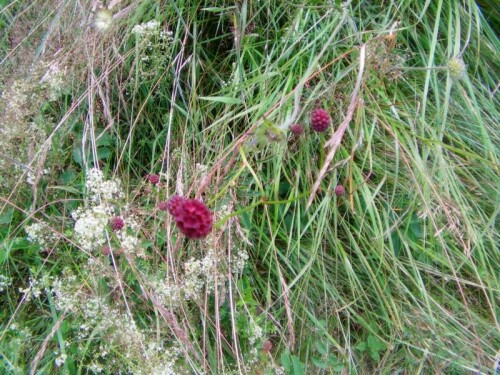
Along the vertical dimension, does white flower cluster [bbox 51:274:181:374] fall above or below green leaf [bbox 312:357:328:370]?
above

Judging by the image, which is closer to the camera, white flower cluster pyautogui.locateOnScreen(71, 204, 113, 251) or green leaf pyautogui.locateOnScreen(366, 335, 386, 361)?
white flower cluster pyautogui.locateOnScreen(71, 204, 113, 251)

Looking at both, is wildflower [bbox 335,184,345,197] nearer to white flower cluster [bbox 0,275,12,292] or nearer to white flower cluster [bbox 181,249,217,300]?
white flower cluster [bbox 181,249,217,300]

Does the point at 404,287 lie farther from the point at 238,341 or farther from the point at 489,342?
the point at 238,341

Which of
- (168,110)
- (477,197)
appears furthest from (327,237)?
(168,110)

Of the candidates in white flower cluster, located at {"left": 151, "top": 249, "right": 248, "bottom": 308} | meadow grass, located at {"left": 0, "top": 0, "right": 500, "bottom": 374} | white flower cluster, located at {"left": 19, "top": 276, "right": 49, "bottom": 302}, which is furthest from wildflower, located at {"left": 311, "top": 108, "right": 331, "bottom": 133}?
white flower cluster, located at {"left": 19, "top": 276, "right": 49, "bottom": 302}

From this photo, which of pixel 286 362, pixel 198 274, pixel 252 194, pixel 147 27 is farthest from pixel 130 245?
pixel 147 27

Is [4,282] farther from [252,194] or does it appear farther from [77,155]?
[252,194]

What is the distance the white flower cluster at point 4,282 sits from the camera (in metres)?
1.21

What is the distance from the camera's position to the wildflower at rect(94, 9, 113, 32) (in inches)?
50.6

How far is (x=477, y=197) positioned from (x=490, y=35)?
0.50m

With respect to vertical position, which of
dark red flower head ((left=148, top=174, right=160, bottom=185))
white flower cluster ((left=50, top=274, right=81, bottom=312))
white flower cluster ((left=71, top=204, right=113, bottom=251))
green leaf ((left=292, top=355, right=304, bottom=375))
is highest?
white flower cluster ((left=71, top=204, right=113, bottom=251))

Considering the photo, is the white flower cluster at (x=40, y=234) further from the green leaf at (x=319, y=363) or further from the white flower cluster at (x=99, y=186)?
the green leaf at (x=319, y=363)

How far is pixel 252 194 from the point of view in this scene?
126 cm

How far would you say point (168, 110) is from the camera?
1.46 meters
